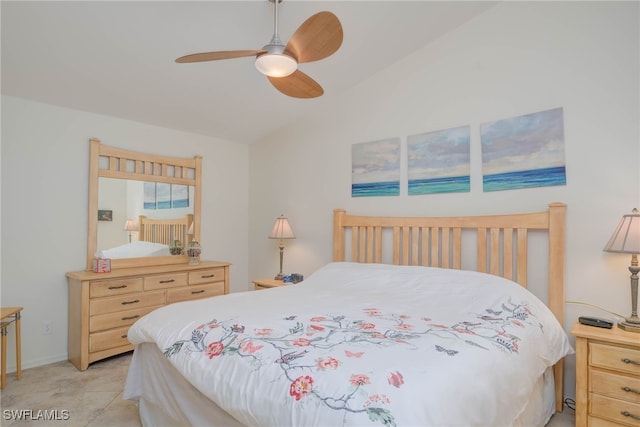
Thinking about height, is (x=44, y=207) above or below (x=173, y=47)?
below

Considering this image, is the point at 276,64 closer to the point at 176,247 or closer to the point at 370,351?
the point at 370,351

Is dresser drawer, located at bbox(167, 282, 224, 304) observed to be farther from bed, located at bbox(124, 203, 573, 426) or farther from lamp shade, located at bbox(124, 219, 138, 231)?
bed, located at bbox(124, 203, 573, 426)

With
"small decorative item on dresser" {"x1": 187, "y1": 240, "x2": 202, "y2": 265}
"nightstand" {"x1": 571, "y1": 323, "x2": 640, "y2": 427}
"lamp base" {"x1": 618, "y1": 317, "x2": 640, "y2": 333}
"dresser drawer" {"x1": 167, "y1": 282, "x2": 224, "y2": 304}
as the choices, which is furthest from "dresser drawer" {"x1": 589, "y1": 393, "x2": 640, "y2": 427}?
"small decorative item on dresser" {"x1": 187, "y1": 240, "x2": 202, "y2": 265}

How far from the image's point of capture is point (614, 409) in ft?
6.07

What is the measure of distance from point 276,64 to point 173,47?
46.9 inches

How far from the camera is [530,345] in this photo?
1.68 meters

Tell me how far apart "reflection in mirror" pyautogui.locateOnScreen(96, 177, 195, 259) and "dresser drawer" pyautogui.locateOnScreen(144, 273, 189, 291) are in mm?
430

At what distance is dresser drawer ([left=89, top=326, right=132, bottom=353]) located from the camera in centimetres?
293

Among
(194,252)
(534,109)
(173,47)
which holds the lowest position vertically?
(194,252)

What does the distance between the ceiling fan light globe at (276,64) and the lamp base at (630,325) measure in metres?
2.44

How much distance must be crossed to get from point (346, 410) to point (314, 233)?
2922 mm

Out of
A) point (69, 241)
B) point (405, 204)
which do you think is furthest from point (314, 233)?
point (69, 241)

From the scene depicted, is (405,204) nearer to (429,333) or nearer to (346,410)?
(429,333)

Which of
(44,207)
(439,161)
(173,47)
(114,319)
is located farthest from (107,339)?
(439,161)
